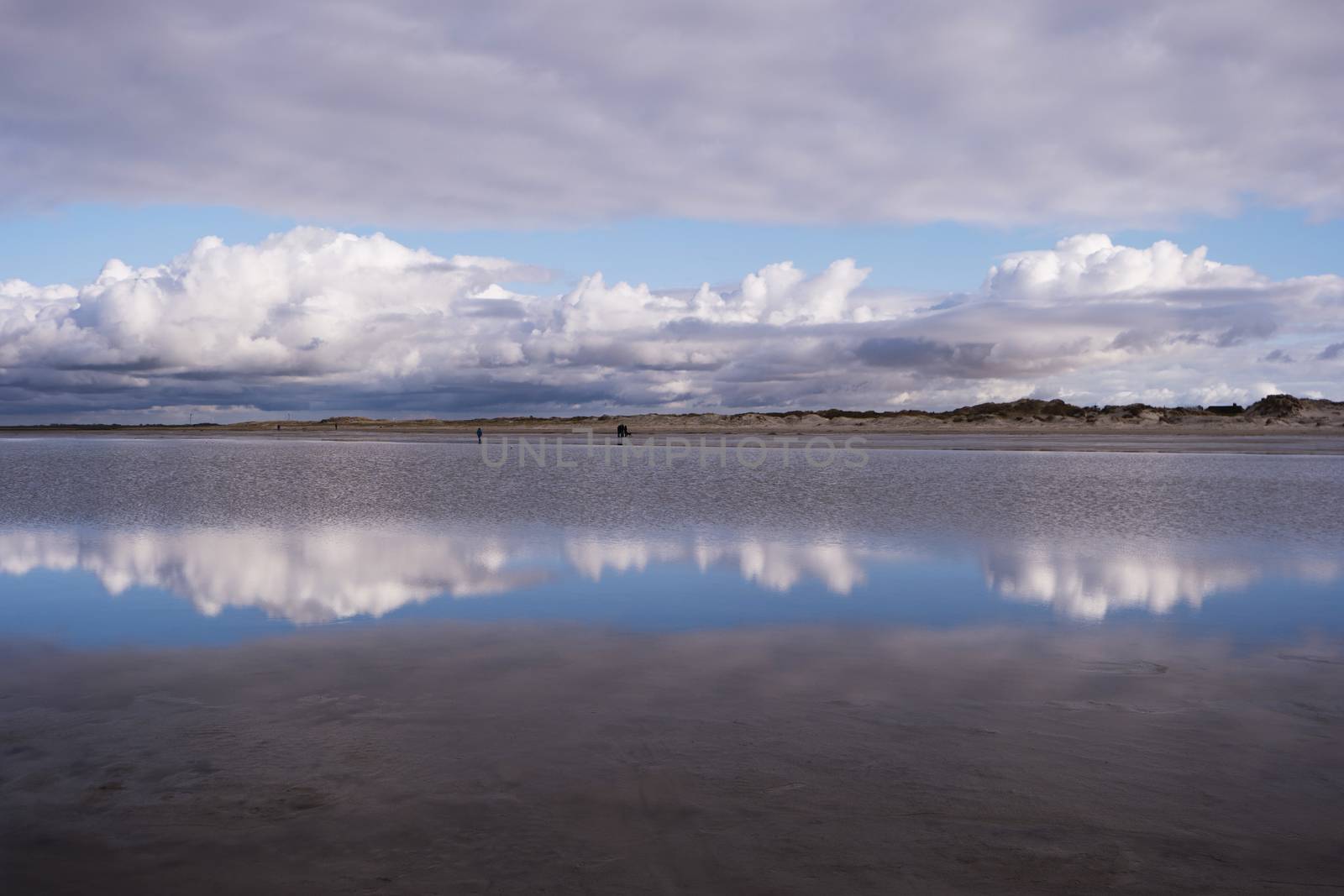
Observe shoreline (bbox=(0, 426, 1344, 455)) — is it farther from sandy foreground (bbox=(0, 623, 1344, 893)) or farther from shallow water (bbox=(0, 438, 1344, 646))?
sandy foreground (bbox=(0, 623, 1344, 893))

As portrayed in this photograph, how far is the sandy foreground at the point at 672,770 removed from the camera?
4867 millimetres

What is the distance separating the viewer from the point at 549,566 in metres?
15.1

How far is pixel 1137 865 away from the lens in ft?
16.1

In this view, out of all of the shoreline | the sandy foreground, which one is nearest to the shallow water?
the sandy foreground

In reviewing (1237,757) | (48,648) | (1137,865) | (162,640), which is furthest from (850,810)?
(48,648)

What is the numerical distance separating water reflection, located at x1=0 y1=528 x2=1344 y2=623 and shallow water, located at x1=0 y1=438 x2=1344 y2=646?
7 centimetres

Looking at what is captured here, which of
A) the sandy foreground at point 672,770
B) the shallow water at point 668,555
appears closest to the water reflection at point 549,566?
the shallow water at point 668,555

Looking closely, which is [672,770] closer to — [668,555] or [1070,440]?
[668,555]

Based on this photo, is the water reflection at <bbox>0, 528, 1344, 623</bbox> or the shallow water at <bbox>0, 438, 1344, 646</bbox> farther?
the water reflection at <bbox>0, 528, 1344, 623</bbox>

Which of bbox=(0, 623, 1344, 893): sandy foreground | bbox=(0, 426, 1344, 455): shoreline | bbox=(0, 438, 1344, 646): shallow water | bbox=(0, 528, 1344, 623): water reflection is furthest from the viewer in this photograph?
bbox=(0, 426, 1344, 455): shoreline

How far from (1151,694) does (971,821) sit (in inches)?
144

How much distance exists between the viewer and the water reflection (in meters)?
12.6

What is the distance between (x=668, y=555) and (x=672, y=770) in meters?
9.93

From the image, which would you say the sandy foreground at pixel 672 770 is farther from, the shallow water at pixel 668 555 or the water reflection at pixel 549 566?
the water reflection at pixel 549 566
